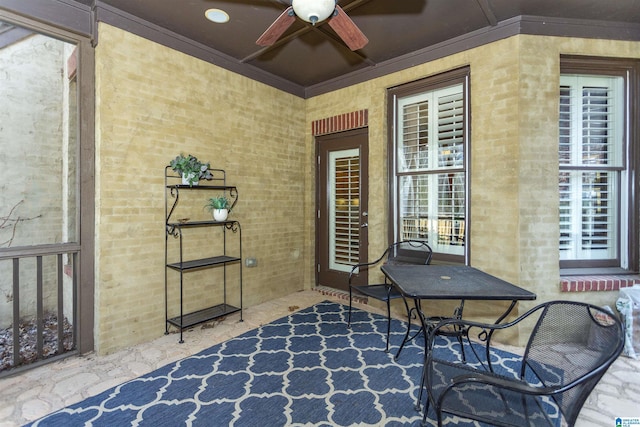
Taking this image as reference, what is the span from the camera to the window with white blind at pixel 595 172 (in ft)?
10.6

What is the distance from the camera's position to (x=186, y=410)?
2137 millimetres

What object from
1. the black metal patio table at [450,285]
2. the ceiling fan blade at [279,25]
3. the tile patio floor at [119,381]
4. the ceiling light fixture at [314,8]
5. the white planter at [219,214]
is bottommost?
the tile patio floor at [119,381]

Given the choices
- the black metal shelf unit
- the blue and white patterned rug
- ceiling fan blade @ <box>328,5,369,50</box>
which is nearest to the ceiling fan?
ceiling fan blade @ <box>328,5,369,50</box>

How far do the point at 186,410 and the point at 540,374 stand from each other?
2.11 metres

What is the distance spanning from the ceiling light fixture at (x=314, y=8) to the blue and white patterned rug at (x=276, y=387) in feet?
8.28

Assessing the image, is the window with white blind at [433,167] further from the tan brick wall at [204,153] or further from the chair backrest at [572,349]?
the chair backrest at [572,349]

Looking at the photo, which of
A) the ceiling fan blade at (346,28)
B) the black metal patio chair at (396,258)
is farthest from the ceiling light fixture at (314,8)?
the black metal patio chair at (396,258)

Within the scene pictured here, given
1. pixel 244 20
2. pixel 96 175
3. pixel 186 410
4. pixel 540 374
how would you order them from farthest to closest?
pixel 244 20
pixel 96 175
pixel 186 410
pixel 540 374

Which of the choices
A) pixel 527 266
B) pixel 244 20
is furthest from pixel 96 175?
pixel 527 266

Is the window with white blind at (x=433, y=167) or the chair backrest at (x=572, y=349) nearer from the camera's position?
the chair backrest at (x=572, y=349)

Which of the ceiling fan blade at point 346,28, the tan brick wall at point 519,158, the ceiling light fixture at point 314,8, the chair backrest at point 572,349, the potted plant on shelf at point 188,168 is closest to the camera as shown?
the chair backrest at point 572,349

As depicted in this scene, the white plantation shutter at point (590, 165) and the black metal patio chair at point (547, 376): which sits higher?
the white plantation shutter at point (590, 165)

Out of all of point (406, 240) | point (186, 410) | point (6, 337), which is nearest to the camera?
point (186, 410)

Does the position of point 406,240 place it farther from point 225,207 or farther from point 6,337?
point 6,337
